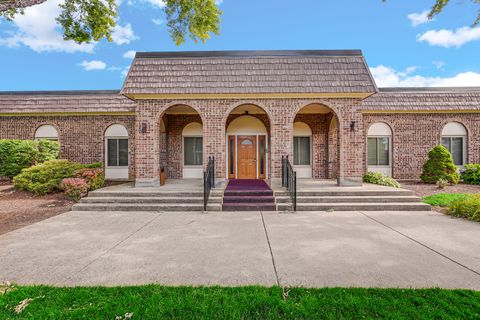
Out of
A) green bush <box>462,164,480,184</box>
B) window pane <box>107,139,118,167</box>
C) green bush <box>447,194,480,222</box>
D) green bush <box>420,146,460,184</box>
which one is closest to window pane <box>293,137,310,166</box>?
green bush <box>420,146,460,184</box>

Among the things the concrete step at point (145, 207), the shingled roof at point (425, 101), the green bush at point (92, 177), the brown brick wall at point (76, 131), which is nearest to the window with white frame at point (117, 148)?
the brown brick wall at point (76, 131)

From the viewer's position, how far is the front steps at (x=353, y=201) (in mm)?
7281

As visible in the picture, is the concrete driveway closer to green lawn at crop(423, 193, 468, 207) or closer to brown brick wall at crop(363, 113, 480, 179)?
green lawn at crop(423, 193, 468, 207)

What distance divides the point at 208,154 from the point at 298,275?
6.66 metres

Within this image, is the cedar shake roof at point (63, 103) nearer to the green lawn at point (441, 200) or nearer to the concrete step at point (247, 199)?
the concrete step at point (247, 199)

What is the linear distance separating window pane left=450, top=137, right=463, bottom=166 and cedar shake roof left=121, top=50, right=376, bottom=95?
7.80 meters

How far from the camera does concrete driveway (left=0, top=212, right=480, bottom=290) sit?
3258mm

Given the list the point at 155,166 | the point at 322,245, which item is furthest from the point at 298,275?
the point at 155,166

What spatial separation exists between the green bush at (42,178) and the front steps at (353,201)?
8.76m

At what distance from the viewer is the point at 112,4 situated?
7.91 metres

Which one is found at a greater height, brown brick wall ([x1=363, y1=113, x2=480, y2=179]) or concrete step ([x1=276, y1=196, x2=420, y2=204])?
brown brick wall ([x1=363, y1=113, x2=480, y2=179])

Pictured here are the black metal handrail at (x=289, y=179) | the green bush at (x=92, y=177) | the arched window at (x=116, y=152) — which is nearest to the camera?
the black metal handrail at (x=289, y=179)

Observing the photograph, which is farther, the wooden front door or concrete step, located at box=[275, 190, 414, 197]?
the wooden front door

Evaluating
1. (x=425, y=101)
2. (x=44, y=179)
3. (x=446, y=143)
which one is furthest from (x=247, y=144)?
(x=446, y=143)
